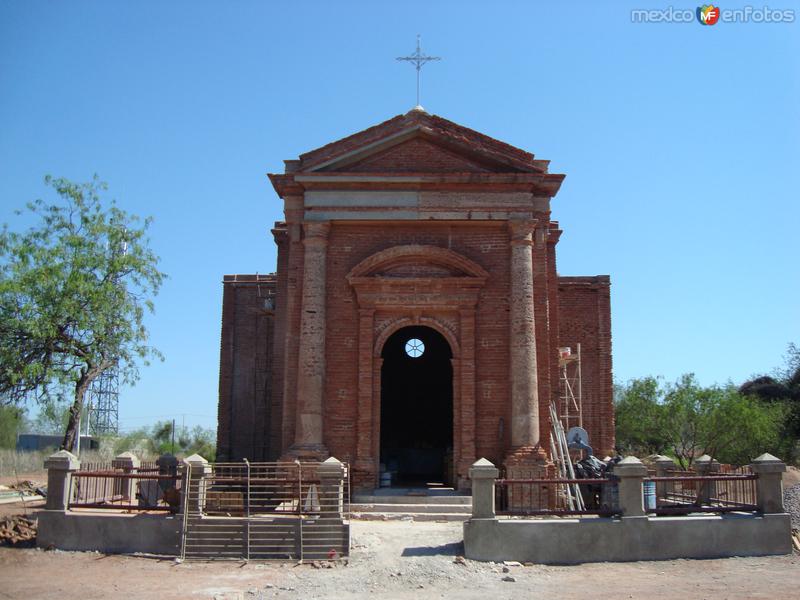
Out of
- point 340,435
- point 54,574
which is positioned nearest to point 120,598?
point 54,574

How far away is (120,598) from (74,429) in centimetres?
1401

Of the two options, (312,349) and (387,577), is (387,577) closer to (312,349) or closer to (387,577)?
(387,577)

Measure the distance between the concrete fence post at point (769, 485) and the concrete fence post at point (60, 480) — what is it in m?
13.3

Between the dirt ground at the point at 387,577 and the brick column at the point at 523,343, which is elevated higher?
the brick column at the point at 523,343

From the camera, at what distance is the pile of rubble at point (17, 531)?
49.4 ft

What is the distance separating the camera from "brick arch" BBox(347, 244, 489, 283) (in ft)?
64.3

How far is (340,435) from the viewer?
63.1 ft

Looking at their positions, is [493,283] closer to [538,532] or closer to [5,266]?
[538,532]

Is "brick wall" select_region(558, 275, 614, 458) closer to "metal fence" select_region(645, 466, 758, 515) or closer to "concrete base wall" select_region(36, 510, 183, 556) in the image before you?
"metal fence" select_region(645, 466, 758, 515)

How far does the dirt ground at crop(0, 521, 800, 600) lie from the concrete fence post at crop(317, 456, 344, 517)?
2.68 ft

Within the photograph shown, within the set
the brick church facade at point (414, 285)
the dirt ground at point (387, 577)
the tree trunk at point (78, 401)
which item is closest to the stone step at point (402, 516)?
the brick church facade at point (414, 285)

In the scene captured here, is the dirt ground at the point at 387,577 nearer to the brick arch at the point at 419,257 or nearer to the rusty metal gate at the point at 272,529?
the rusty metal gate at the point at 272,529

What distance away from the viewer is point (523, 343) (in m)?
19.2

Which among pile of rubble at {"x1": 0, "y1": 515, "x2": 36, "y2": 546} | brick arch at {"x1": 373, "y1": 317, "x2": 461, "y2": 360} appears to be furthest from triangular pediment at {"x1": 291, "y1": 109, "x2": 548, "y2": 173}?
pile of rubble at {"x1": 0, "y1": 515, "x2": 36, "y2": 546}
